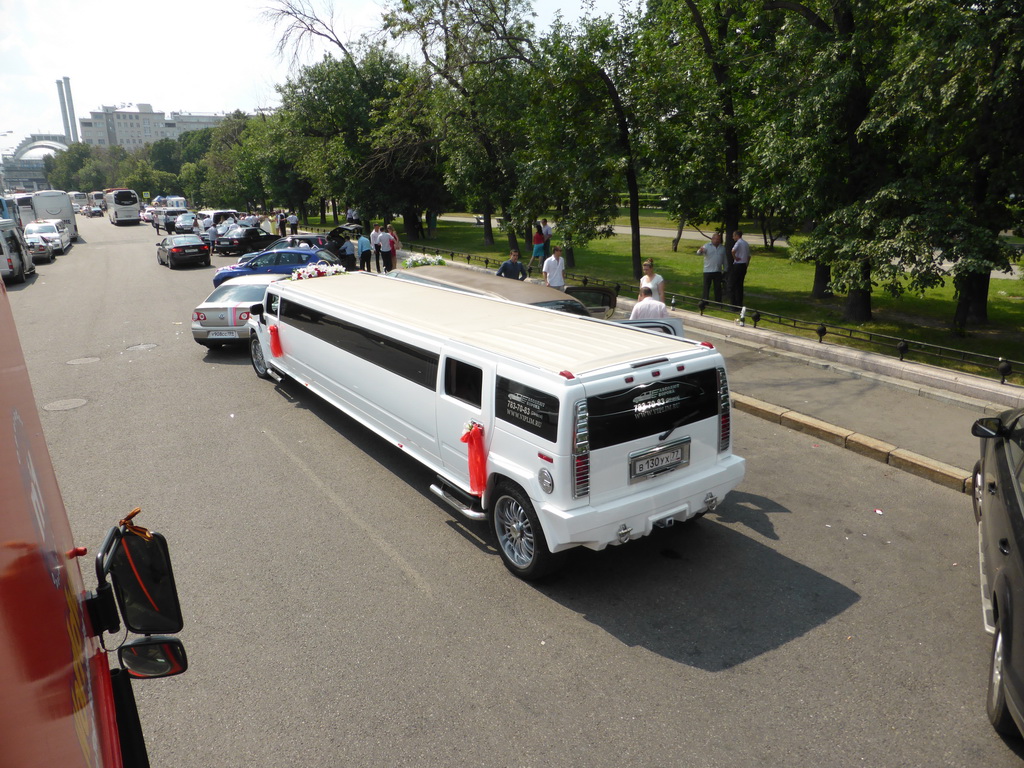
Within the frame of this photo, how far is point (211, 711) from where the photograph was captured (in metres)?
4.79

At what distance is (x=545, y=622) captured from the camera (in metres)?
5.65

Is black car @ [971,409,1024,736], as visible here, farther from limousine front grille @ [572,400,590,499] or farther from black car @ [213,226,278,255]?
black car @ [213,226,278,255]

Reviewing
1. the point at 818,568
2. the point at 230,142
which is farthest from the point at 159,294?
the point at 230,142

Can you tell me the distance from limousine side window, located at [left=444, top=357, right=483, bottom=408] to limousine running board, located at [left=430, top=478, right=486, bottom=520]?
0.97 meters

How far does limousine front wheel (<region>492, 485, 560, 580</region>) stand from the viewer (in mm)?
5930

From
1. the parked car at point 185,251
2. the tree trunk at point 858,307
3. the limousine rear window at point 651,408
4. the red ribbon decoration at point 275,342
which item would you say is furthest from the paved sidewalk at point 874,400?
the parked car at point 185,251

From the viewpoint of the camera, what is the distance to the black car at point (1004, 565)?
3.95 m

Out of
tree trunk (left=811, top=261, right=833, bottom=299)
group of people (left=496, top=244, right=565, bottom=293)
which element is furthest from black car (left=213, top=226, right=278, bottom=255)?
tree trunk (left=811, top=261, right=833, bottom=299)

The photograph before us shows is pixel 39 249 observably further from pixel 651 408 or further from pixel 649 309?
pixel 651 408

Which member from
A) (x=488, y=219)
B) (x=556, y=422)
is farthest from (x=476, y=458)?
(x=488, y=219)

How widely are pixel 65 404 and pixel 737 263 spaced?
13.3m

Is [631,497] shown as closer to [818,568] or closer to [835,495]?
[818,568]

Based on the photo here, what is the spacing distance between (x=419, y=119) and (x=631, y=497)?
23011mm

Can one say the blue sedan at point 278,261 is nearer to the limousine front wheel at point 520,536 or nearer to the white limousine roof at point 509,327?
the white limousine roof at point 509,327
